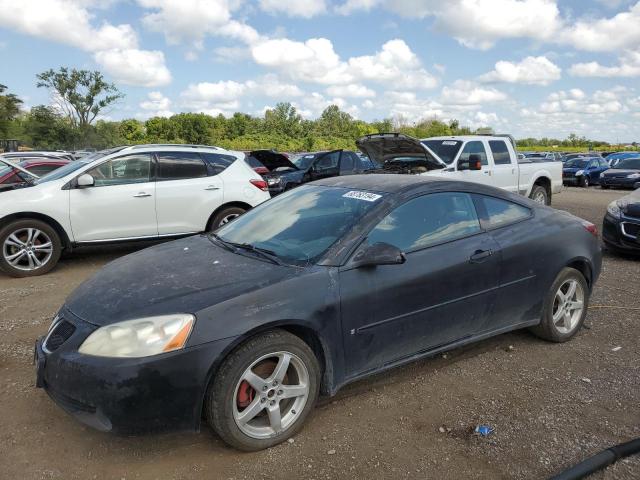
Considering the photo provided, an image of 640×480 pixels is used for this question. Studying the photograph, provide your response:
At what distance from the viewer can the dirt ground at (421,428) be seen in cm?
276

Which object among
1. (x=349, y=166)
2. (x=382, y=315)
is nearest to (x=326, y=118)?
(x=349, y=166)

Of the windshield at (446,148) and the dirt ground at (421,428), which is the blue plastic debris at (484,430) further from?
the windshield at (446,148)

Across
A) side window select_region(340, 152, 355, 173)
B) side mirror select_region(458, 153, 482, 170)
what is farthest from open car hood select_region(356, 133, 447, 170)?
side window select_region(340, 152, 355, 173)

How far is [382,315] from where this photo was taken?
3.24 m

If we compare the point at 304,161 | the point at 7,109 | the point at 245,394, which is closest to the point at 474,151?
the point at 304,161

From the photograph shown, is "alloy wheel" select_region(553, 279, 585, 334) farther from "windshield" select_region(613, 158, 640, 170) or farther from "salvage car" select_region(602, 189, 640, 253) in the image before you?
"windshield" select_region(613, 158, 640, 170)

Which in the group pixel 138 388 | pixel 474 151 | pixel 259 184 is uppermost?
pixel 474 151

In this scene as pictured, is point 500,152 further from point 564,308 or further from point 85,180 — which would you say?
point 85,180

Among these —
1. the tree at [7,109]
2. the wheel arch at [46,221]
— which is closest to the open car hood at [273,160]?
the wheel arch at [46,221]

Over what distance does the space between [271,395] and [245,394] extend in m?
0.15

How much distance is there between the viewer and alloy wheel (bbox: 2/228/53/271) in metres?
6.52

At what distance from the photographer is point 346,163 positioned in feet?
47.6

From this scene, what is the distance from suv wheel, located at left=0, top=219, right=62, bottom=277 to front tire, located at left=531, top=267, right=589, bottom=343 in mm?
5765

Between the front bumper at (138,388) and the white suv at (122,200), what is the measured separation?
4.55 metres
